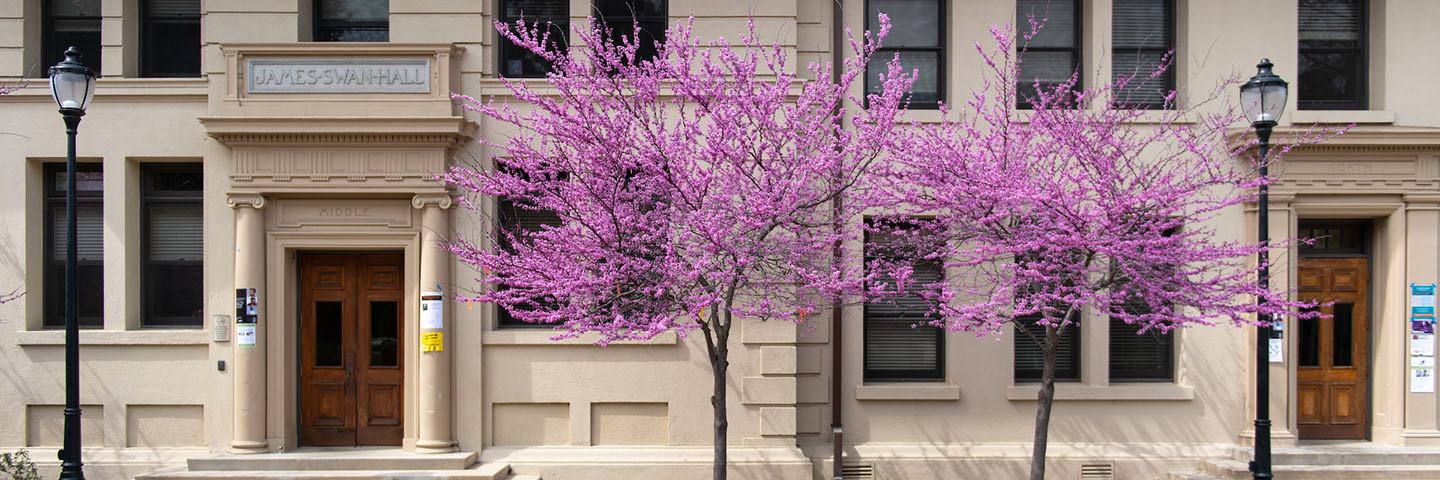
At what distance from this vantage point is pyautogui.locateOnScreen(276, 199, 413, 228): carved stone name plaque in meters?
9.80

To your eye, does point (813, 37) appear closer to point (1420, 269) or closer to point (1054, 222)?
point (1054, 222)

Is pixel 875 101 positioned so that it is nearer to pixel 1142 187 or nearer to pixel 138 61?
pixel 1142 187

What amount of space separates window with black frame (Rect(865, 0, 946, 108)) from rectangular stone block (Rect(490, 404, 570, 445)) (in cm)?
544

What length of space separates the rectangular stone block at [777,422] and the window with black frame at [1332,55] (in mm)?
7332

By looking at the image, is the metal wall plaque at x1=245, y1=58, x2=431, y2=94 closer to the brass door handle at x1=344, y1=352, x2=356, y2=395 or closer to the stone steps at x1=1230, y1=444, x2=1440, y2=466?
the brass door handle at x1=344, y1=352, x2=356, y2=395

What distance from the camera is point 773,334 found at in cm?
977

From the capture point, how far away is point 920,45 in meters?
10.7

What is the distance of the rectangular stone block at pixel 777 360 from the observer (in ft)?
32.1

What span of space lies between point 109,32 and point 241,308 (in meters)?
3.54

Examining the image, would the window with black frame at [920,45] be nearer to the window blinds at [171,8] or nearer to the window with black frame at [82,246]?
the window blinds at [171,8]

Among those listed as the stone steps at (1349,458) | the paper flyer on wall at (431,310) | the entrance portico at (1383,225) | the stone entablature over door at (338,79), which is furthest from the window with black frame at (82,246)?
the entrance portico at (1383,225)

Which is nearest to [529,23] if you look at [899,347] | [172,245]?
[172,245]

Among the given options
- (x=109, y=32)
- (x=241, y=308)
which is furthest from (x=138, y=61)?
(x=241, y=308)

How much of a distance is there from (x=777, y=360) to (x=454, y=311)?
3626mm
